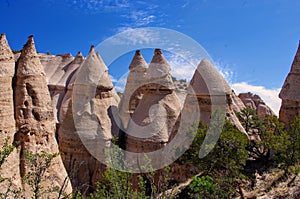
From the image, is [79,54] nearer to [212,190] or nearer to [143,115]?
[143,115]

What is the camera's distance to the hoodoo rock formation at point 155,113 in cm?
1160

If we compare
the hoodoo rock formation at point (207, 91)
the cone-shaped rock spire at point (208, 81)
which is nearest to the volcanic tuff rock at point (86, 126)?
the hoodoo rock formation at point (207, 91)

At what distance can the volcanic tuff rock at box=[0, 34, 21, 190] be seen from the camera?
707 centimetres

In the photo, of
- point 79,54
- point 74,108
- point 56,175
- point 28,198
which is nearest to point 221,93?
point 74,108

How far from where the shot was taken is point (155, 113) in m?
11.9

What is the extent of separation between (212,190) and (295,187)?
215 cm

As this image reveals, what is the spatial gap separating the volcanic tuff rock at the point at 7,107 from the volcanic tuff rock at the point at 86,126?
14.0 ft

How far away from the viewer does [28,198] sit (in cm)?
716

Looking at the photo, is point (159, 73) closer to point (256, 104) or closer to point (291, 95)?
point (291, 95)

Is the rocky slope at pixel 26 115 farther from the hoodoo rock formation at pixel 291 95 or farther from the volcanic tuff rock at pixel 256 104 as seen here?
the volcanic tuff rock at pixel 256 104

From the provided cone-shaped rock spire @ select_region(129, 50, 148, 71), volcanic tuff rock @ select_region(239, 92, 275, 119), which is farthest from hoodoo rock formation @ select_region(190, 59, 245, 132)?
volcanic tuff rock @ select_region(239, 92, 275, 119)

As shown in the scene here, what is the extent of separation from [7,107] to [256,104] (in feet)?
87.2

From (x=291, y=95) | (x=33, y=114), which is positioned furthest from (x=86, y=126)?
(x=291, y=95)

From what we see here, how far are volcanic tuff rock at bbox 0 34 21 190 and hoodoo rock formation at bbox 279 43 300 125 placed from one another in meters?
12.3
